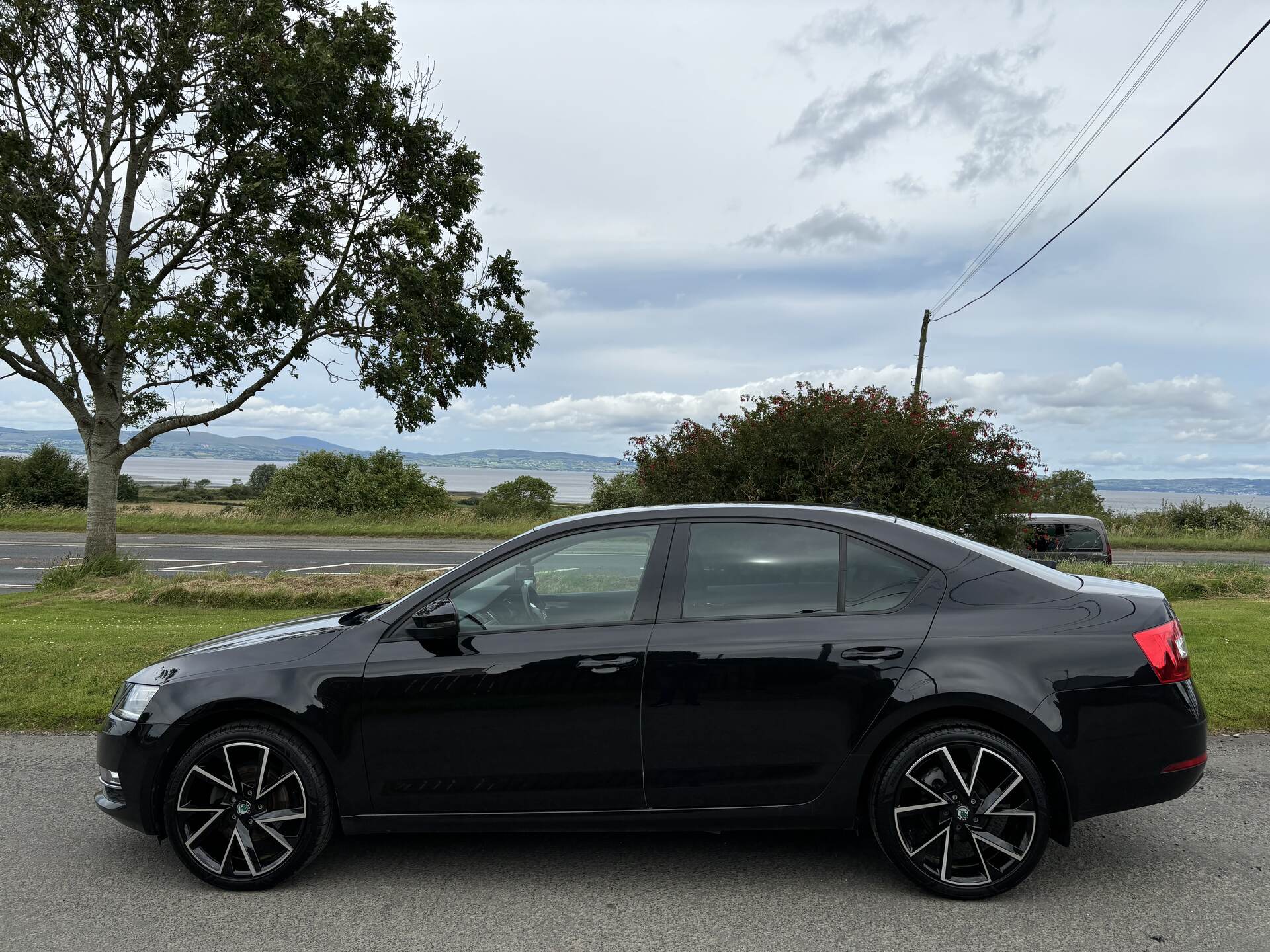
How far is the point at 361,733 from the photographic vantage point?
373cm

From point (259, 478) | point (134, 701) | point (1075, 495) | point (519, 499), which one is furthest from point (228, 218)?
point (259, 478)

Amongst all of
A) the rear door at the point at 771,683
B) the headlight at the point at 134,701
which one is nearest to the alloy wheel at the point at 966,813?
the rear door at the point at 771,683

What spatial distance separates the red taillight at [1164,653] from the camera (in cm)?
359

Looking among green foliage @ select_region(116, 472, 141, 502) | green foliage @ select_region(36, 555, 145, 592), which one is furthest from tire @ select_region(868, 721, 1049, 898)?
green foliage @ select_region(116, 472, 141, 502)

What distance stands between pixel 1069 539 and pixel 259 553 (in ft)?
57.0

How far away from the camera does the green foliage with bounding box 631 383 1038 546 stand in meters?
12.7

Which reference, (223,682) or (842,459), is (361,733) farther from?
(842,459)

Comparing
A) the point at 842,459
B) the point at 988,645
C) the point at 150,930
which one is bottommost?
the point at 150,930

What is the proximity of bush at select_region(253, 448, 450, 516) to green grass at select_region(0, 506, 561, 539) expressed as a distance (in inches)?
168

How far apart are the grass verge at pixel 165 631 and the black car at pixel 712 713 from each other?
3.08 m

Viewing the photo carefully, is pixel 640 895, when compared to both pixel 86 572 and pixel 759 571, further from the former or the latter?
pixel 86 572

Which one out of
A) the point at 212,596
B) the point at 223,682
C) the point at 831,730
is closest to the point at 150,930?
the point at 223,682

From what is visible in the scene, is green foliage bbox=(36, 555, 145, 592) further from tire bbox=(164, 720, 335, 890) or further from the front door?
the front door

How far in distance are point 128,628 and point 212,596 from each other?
336 cm
